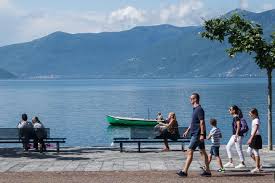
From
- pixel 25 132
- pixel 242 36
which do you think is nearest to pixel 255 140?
pixel 242 36

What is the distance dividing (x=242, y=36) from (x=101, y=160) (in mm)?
7229

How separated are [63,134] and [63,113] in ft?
106

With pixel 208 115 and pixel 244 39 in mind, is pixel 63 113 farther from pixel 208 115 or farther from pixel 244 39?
pixel 244 39

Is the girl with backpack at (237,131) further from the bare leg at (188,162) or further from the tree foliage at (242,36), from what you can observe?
the tree foliage at (242,36)

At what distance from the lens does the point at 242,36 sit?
21.7 meters

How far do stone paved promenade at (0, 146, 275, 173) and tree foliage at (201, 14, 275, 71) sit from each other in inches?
137

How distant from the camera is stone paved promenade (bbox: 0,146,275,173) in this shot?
647 inches

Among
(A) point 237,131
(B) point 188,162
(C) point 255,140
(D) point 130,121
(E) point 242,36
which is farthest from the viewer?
(D) point 130,121

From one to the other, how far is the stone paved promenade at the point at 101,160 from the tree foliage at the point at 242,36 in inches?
137

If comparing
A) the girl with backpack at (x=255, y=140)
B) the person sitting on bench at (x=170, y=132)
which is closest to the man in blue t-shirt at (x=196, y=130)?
the girl with backpack at (x=255, y=140)

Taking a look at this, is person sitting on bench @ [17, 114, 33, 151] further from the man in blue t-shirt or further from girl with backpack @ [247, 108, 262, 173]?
girl with backpack @ [247, 108, 262, 173]

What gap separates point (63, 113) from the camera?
90.9 metres

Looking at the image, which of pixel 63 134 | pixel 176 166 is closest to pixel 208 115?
pixel 63 134

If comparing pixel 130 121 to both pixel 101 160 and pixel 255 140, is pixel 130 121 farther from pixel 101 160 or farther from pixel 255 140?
pixel 255 140
